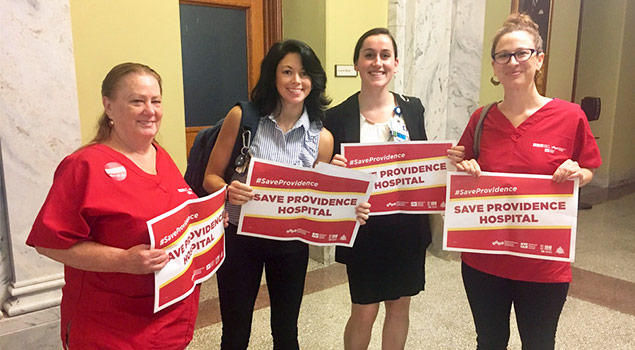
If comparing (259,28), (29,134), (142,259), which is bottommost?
(142,259)

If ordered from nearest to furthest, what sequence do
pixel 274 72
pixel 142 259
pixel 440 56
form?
pixel 142 259 < pixel 274 72 < pixel 440 56

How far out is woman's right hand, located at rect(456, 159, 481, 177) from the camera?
195 centimetres

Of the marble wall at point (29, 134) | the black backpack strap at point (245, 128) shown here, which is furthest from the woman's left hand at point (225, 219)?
the marble wall at point (29, 134)

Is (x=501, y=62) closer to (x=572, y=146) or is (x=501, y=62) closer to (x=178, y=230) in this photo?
(x=572, y=146)

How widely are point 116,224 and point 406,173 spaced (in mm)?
1249

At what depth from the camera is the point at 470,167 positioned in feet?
6.44

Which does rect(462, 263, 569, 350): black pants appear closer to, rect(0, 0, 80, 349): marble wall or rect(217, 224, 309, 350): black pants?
rect(217, 224, 309, 350): black pants

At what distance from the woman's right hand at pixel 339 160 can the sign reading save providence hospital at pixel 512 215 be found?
433mm

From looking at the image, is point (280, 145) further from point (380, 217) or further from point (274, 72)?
point (380, 217)

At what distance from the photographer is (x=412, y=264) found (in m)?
2.31

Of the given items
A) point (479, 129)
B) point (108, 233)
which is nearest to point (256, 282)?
point (108, 233)

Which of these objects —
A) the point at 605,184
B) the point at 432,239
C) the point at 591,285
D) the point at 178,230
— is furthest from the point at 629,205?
the point at 178,230

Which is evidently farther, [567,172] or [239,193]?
[239,193]

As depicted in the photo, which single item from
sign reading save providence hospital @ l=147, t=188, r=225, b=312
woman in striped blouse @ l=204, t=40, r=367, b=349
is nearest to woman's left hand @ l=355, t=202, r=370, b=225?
woman in striped blouse @ l=204, t=40, r=367, b=349
